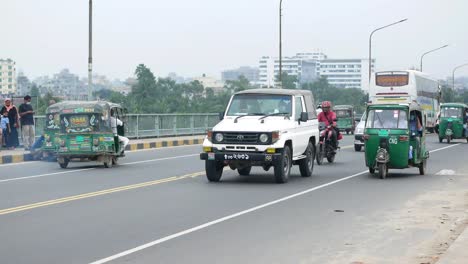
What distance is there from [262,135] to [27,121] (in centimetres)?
1250

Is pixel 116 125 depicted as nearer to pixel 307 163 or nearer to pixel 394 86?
pixel 307 163

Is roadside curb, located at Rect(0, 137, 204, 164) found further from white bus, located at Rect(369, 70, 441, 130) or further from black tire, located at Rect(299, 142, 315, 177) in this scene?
white bus, located at Rect(369, 70, 441, 130)

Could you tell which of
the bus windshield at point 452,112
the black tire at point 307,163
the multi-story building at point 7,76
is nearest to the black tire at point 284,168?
the black tire at point 307,163

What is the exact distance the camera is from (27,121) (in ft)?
86.6

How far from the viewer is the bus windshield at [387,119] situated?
1881 cm

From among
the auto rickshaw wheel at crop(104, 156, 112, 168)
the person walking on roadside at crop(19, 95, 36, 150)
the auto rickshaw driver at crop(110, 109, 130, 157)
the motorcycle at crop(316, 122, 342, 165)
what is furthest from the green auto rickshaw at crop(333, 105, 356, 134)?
the auto rickshaw wheel at crop(104, 156, 112, 168)

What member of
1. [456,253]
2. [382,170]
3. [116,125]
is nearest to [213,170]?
[382,170]

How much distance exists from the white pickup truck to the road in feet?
1.51

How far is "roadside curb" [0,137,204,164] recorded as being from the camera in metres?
24.0

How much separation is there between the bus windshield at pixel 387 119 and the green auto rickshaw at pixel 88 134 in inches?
283

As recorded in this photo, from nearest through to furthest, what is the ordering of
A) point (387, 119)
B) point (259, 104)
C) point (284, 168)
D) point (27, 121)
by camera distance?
point (284, 168), point (259, 104), point (387, 119), point (27, 121)

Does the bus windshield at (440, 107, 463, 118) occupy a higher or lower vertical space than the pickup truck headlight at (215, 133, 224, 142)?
higher

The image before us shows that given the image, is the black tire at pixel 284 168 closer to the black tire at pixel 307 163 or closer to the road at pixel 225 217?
the road at pixel 225 217

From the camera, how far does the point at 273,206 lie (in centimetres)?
1295
